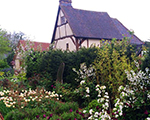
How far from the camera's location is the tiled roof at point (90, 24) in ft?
57.6

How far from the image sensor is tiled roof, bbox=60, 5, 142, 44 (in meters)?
17.6

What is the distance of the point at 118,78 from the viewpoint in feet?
19.8

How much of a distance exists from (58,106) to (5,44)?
2388 cm

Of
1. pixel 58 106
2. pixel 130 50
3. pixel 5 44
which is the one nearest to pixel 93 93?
pixel 58 106

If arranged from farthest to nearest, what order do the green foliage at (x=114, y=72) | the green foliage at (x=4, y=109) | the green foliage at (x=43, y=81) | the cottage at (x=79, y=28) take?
the cottage at (x=79, y=28) < the green foliage at (x=43, y=81) < the green foliage at (x=114, y=72) < the green foliage at (x=4, y=109)

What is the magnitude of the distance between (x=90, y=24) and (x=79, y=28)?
1.75m

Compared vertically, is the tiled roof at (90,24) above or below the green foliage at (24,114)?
above

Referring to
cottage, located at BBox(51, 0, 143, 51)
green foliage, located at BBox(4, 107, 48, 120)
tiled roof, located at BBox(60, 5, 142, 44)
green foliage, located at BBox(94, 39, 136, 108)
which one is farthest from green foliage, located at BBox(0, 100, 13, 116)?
tiled roof, located at BBox(60, 5, 142, 44)

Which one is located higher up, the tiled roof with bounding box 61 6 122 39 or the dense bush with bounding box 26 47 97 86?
the tiled roof with bounding box 61 6 122 39

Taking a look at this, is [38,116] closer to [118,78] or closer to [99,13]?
[118,78]

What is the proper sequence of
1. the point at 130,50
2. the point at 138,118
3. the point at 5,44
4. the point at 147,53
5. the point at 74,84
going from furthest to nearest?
the point at 5,44, the point at 74,84, the point at 130,50, the point at 147,53, the point at 138,118

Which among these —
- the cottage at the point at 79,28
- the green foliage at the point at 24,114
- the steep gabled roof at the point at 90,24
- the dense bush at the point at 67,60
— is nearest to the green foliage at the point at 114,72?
the dense bush at the point at 67,60

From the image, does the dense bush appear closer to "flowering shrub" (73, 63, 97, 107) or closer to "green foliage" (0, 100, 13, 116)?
"flowering shrub" (73, 63, 97, 107)

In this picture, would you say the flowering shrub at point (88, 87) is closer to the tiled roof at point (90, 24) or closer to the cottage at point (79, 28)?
the cottage at point (79, 28)
